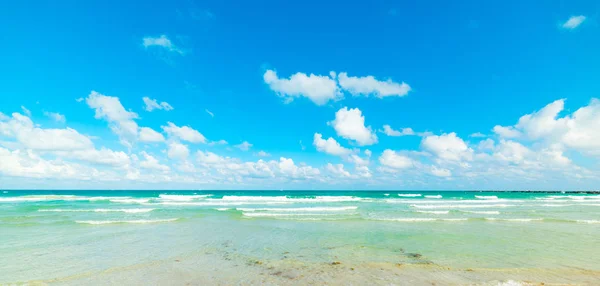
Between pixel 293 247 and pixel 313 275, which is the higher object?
pixel 313 275

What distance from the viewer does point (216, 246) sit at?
12.2 metres

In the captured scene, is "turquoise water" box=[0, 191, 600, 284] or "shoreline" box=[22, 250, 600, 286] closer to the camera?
"shoreline" box=[22, 250, 600, 286]

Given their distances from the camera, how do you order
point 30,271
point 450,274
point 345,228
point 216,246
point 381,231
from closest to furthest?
1. point 450,274
2. point 30,271
3. point 216,246
4. point 381,231
5. point 345,228

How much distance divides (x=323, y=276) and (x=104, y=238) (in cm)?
1170

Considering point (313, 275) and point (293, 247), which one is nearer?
point (313, 275)

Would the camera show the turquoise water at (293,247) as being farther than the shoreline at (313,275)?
Yes

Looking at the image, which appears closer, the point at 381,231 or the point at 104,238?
the point at 104,238

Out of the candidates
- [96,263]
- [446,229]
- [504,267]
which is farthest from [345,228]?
[96,263]

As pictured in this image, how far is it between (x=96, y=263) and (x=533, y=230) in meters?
20.7

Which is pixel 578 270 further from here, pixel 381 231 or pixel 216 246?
pixel 216 246

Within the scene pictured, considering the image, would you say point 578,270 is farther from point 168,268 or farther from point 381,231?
point 168,268

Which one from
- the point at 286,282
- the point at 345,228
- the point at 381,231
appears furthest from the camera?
the point at 345,228

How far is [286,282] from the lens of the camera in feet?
24.8

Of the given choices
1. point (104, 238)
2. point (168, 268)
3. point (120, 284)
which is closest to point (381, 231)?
point (168, 268)
